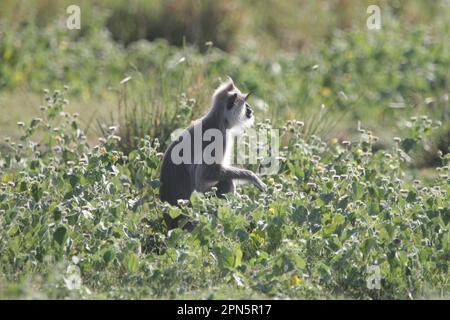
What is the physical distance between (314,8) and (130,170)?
28.3ft

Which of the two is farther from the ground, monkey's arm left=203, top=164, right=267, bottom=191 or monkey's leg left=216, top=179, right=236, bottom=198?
monkey's arm left=203, top=164, right=267, bottom=191

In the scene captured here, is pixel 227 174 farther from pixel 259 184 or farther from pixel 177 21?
pixel 177 21

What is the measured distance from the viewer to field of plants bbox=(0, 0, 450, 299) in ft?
22.7

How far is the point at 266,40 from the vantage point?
52.9 ft

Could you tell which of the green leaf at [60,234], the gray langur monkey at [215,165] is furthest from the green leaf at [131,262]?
the gray langur monkey at [215,165]

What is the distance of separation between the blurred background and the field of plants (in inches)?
1.5

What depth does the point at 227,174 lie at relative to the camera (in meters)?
8.31

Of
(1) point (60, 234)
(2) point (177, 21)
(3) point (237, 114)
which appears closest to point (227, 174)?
(3) point (237, 114)

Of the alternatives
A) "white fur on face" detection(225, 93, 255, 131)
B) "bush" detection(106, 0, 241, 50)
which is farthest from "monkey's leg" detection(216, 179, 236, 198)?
"bush" detection(106, 0, 241, 50)

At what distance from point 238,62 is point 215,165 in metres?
5.82

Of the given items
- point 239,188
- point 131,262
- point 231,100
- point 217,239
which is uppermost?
point 231,100

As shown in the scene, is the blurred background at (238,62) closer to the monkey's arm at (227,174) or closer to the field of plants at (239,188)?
the field of plants at (239,188)

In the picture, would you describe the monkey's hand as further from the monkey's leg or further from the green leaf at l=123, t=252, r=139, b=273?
the green leaf at l=123, t=252, r=139, b=273
